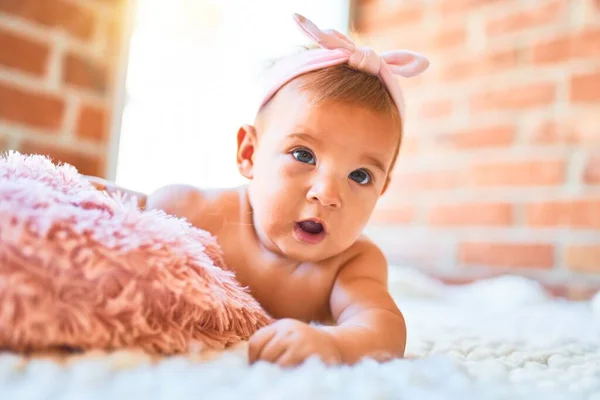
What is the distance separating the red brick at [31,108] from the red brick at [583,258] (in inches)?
54.1

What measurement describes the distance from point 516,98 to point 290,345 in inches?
57.1

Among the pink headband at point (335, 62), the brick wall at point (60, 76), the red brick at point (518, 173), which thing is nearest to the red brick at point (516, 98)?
the red brick at point (518, 173)

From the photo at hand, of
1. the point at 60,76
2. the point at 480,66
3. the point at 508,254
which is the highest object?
the point at 480,66

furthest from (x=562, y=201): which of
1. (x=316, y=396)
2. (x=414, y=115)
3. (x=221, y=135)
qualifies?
(x=316, y=396)

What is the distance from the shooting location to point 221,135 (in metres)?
1.20

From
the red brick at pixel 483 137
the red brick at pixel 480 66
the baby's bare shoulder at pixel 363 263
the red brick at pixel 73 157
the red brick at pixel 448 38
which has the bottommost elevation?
the baby's bare shoulder at pixel 363 263

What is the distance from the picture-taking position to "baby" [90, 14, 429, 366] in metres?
0.70

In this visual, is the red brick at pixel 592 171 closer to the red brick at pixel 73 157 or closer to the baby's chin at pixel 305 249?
the baby's chin at pixel 305 249

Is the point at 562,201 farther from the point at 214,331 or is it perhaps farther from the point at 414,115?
the point at 214,331

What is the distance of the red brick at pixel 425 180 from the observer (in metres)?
1.84

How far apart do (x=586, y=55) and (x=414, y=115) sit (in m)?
0.57

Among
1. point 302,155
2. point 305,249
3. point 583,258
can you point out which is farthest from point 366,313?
point 583,258

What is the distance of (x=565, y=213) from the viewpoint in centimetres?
161

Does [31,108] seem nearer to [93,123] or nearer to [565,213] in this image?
[93,123]
